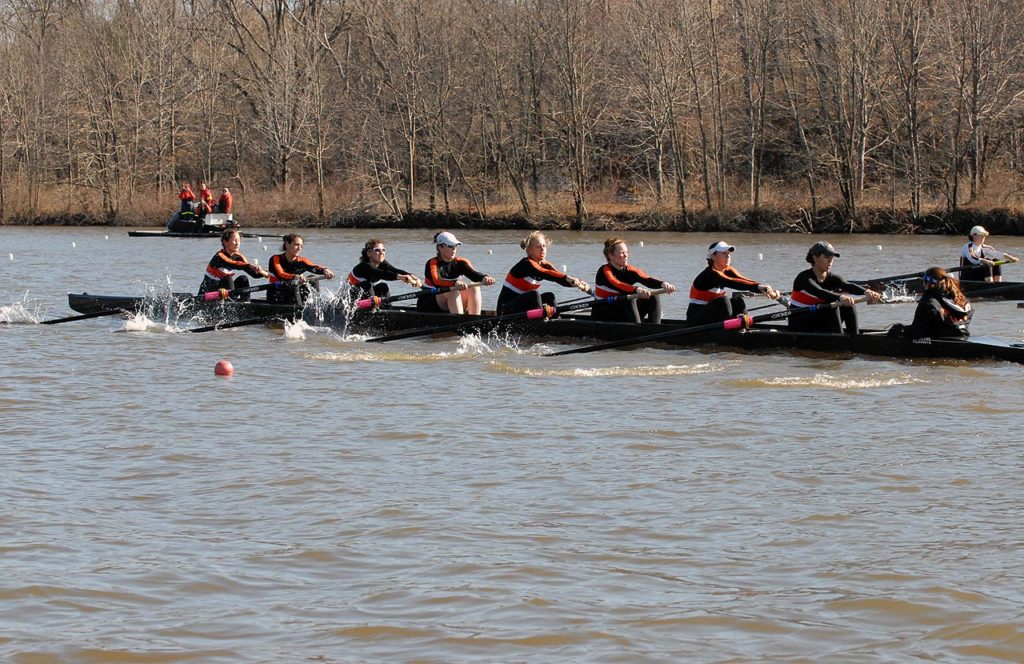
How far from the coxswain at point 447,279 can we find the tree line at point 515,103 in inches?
944

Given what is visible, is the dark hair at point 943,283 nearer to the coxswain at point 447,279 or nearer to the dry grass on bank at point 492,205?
the coxswain at point 447,279

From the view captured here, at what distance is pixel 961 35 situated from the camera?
37688 mm

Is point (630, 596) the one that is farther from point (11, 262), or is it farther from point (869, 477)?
point (11, 262)

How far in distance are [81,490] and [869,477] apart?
4957mm

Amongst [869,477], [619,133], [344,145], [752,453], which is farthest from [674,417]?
[344,145]

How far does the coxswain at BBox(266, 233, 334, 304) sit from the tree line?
78.6 ft

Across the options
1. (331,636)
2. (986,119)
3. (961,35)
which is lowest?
(331,636)

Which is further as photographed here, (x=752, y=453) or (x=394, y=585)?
(x=752, y=453)

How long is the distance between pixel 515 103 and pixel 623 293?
109 feet

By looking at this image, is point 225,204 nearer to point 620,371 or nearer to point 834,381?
point 620,371

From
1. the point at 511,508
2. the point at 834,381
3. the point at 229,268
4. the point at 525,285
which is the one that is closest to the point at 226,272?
the point at 229,268

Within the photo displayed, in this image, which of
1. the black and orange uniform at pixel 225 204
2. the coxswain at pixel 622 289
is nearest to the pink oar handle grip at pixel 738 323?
the coxswain at pixel 622 289

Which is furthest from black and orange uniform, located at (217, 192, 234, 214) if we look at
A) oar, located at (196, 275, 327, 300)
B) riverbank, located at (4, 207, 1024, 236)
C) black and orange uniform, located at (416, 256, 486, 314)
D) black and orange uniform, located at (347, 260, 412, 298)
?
black and orange uniform, located at (416, 256, 486, 314)

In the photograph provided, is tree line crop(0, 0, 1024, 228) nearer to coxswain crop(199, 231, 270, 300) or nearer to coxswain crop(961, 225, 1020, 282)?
coxswain crop(961, 225, 1020, 282)
